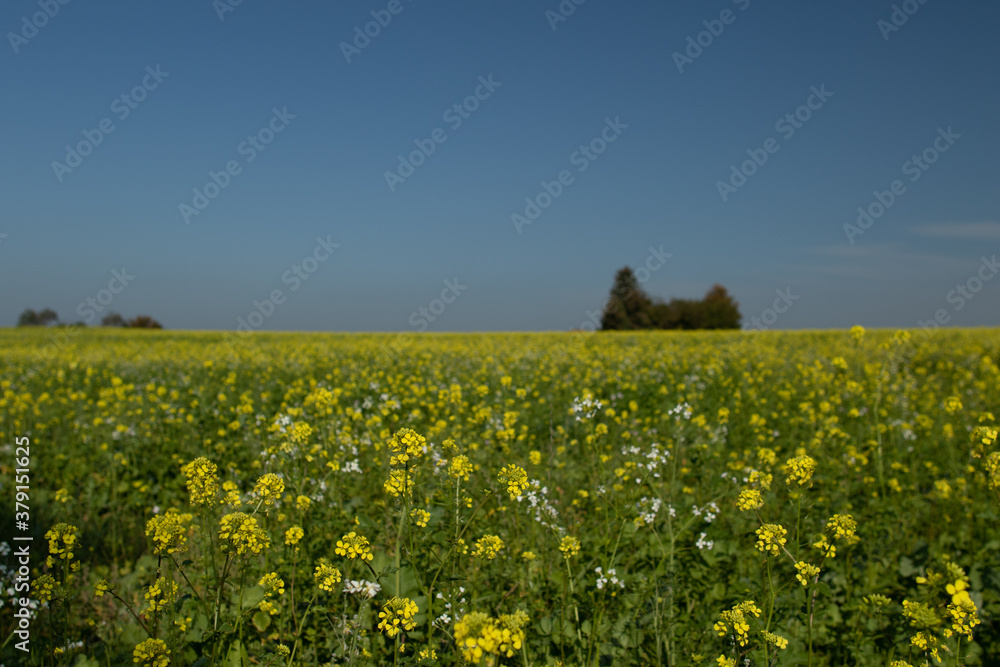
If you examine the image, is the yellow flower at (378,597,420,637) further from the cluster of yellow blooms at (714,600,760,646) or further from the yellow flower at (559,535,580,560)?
the cluster of yellow blooms at (714,600,760,646)

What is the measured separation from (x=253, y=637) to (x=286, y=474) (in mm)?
848

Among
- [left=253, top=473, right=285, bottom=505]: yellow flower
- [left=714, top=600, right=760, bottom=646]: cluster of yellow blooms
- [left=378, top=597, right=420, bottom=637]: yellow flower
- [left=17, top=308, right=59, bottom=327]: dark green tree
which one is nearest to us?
[left=378, top=597, right=420, bottom=637]: yellow flower

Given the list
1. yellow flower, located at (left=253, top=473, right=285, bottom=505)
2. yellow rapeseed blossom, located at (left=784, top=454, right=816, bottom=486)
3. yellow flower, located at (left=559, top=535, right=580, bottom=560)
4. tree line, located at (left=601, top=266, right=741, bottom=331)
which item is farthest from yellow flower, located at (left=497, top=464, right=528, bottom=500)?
tree line, located at (left=601, top=266, right=741, bottom=331)

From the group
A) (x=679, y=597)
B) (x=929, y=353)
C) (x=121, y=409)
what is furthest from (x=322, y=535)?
(x=929, y=353)

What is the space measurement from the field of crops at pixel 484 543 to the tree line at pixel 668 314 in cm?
4782

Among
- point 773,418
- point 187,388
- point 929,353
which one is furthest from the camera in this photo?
point 929,353

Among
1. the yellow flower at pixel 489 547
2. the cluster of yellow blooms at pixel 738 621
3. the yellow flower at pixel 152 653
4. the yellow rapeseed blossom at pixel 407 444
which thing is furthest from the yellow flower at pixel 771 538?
the yellow flower at pixel 152 653

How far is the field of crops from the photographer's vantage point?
7.06 ft

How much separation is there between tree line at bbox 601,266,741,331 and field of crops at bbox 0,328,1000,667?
4782 centimetres

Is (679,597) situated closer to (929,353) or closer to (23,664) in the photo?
(23,664)

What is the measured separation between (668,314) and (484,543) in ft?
178

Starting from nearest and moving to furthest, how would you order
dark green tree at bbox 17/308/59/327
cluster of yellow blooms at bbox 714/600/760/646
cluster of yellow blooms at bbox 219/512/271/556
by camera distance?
cluster of yellow blooms at bbox 714/600/760/646
cluster of yellow blooms at bbox 219/512/271/556
dark green tree at bbox 17/308/59/327

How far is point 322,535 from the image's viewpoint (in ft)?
10.8

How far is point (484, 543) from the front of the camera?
7.77 feet
